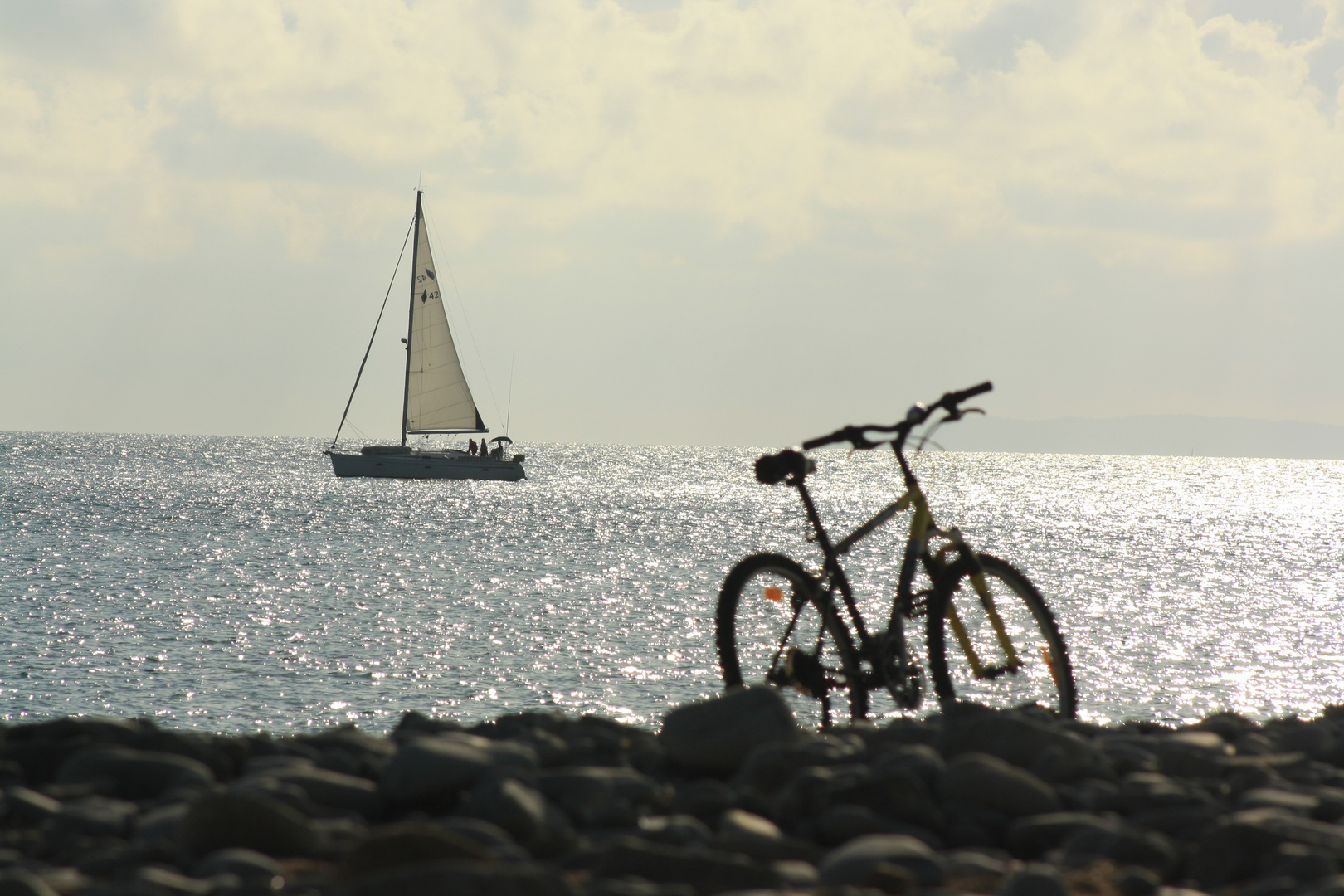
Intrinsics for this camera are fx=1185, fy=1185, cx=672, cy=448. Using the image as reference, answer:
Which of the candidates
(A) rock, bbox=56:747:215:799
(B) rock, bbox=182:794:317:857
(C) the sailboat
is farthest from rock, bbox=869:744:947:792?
(C) the sailboat

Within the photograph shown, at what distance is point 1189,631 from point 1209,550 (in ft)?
123

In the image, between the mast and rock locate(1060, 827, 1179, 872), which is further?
the mast

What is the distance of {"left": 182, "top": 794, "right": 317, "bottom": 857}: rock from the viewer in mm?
3447

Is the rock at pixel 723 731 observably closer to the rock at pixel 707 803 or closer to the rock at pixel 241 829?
the rock at pixel 707 803

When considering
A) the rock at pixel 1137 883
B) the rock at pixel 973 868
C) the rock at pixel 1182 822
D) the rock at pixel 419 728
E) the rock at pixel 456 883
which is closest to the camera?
the rock at pixel 456 883

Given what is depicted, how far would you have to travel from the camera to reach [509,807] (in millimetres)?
3648

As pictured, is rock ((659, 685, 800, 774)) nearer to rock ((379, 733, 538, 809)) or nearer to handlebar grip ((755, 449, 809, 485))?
rock ((379, 733, 538, 809))

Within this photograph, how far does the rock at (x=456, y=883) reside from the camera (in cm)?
266

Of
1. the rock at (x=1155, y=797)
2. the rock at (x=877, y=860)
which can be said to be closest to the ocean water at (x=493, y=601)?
the rock at (x=1155, y=797)

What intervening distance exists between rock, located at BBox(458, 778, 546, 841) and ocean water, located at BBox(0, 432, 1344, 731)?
290 centimetres

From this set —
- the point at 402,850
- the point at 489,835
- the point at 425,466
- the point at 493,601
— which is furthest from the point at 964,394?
the point at 425,466

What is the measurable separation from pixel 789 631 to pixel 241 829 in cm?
300

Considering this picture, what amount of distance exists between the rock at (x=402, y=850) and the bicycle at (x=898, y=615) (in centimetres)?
276

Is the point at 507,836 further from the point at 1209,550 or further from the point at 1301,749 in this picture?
the point at 1209,550
